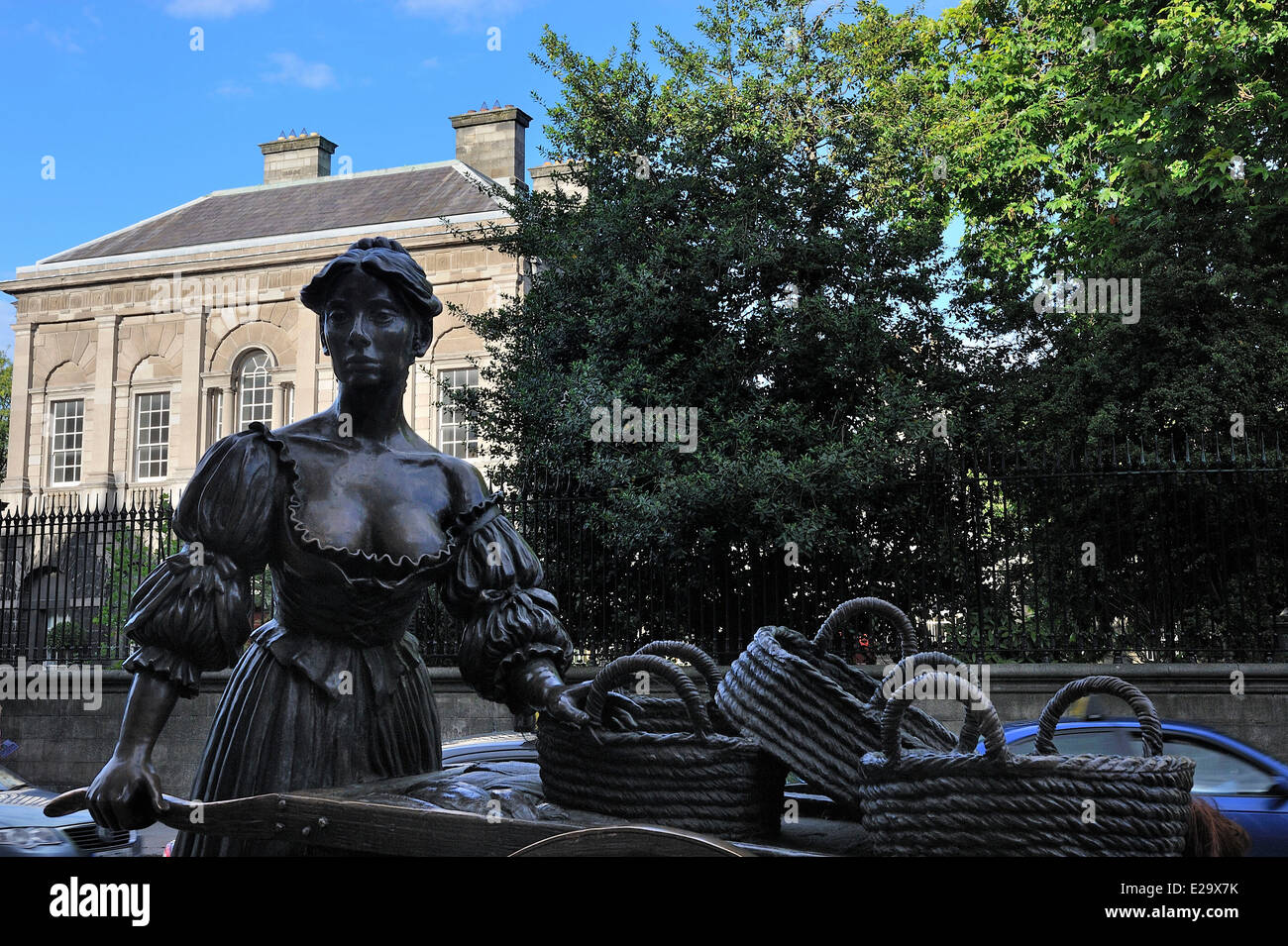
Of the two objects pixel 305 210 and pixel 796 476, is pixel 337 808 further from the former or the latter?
pixel 305 210

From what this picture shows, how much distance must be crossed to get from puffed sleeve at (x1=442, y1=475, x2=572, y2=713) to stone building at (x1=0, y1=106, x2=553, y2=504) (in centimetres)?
2664

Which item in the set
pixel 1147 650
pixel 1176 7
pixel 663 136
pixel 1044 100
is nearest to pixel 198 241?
pixel 663 136

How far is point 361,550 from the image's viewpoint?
2.70 meters

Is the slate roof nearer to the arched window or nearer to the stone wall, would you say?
the arched window

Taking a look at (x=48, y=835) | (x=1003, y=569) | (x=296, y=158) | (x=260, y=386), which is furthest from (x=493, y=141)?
(x=48, y=835)

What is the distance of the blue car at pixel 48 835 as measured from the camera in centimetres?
793

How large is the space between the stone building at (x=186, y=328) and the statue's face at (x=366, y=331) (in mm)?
26453

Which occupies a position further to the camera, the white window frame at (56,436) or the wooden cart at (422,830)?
the white window frame at (56,436)

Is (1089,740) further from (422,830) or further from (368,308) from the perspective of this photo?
(422,830)

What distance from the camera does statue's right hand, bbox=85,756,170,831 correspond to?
98.1 inches

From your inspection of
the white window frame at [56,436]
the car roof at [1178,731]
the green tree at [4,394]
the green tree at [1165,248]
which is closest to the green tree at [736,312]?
the green tree at [1165,248]

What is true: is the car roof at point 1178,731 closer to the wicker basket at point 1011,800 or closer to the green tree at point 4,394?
the wicker basket at point 1011,800

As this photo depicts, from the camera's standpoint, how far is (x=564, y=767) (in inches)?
96.9

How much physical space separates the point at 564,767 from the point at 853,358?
11.1 m
